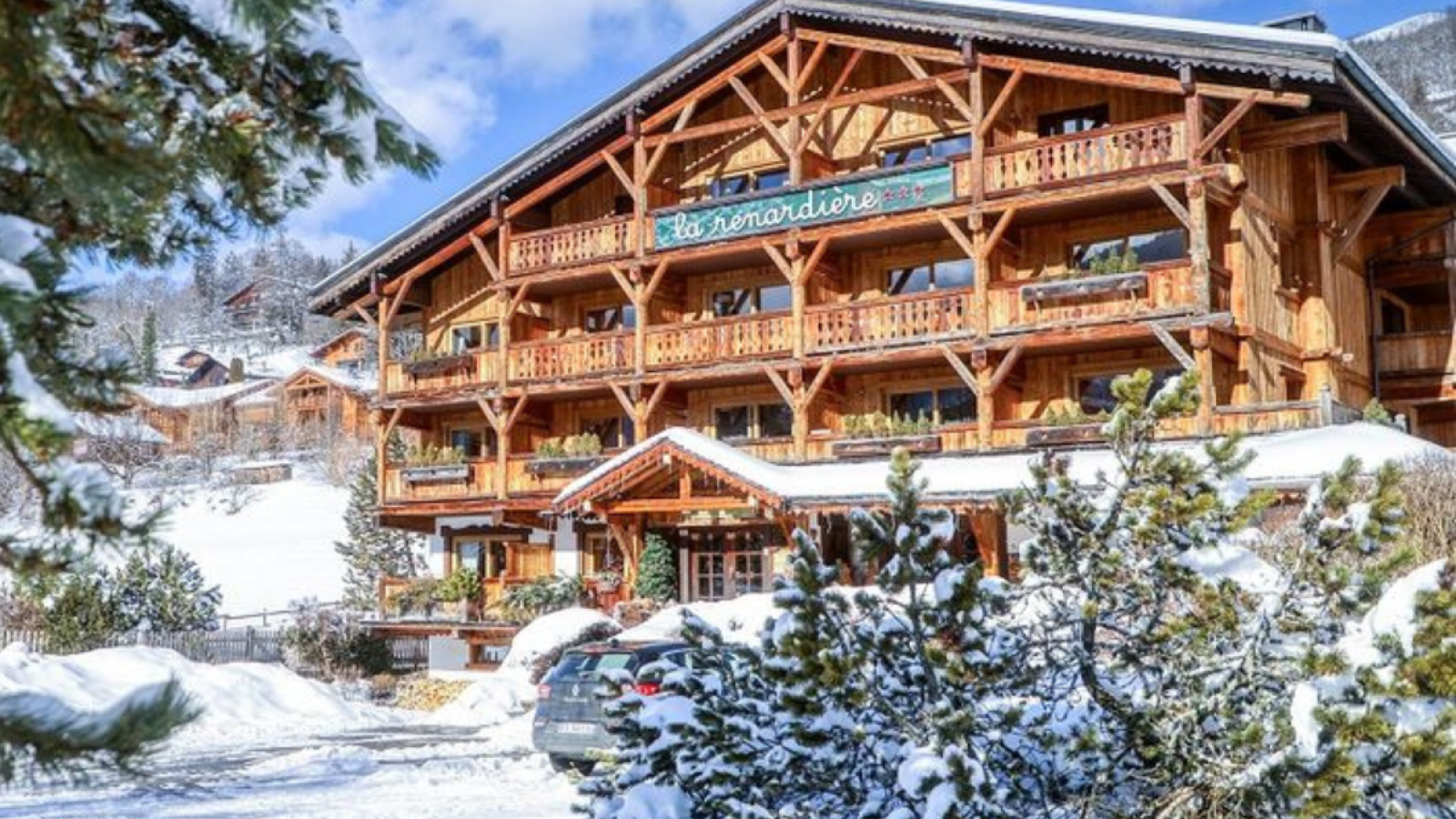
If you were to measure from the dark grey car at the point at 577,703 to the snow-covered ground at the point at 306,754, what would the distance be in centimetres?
37

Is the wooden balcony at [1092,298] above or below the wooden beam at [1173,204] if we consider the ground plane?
below

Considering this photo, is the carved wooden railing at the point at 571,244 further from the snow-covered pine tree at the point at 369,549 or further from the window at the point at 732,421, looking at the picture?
the snow-covered pine tree at the point at 369,549

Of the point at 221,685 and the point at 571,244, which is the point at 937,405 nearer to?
the point at 571,244

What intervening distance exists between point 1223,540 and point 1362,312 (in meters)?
23.7

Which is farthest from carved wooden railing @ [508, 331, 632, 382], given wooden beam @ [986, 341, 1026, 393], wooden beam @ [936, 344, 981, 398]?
wooden beam @ [986, 341, 1026, 393]

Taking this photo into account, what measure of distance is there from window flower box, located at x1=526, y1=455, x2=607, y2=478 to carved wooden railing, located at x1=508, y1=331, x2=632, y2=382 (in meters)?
1.78

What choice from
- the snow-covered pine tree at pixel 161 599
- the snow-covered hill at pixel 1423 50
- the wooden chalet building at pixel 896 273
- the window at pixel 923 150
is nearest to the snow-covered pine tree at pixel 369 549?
the snow-covered pine tree at pixel 161 599

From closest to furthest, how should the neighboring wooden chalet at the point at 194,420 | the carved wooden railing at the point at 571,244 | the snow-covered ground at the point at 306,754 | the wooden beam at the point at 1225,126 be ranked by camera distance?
the snow-covered ground at the point at 306,754 < the wooden beam at the point at 1225,126 < the carved wooden railing at the point at 571,244 < the neighboring wooden chalet at the point at 194,420

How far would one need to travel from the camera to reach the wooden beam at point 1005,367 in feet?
80.5

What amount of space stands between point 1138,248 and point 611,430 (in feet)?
41.1

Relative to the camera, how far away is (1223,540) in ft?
21.2

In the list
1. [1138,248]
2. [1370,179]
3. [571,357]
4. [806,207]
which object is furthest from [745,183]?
Answer: [1370,179]

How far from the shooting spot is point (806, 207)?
2709cm

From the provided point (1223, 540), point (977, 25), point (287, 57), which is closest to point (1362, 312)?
point (977, 25)
